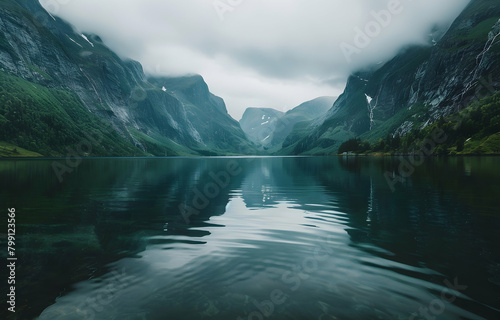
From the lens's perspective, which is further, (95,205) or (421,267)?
(95,205)

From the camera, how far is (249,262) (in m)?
14.0

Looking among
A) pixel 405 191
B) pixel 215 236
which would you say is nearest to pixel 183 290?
pixel 215 236

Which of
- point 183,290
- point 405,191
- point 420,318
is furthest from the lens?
point 405,191

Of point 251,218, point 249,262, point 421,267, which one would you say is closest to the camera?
point 421,267

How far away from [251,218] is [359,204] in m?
13.0

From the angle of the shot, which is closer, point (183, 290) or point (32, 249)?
point (183, 290)

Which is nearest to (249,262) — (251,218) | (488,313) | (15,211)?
(488,313)

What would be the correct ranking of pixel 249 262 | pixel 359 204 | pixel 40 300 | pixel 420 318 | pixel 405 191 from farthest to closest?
pixel 405 191, pixel 359 204, pixel 249 262, pixel 40 300, pixel 420 318

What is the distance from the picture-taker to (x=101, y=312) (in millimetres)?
9125

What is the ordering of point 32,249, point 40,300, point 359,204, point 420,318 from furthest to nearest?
point 359,204 < point 32,249 < point 40,300 < point 420,318

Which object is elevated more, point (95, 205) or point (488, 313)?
point (95, 205)

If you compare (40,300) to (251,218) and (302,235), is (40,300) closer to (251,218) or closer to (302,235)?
(302,235)

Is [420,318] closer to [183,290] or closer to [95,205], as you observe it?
[183,290]

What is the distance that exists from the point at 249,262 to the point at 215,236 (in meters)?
5.68
